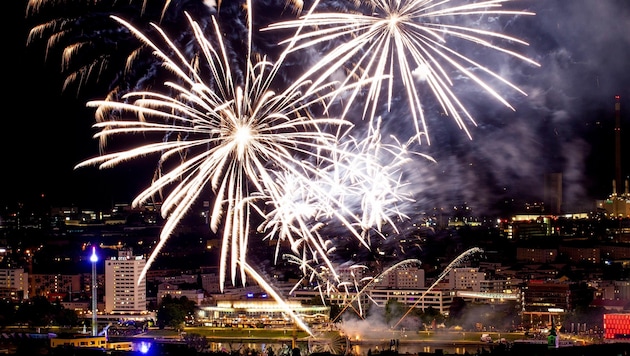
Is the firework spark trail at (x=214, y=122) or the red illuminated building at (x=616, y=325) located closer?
the firework spark trail at (x=214, y=122)

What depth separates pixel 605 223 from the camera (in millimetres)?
25531

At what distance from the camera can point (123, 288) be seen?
17000 mm

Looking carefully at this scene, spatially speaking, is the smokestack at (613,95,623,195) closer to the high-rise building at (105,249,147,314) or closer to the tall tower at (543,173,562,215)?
the tall tower at (543,173,562,215)

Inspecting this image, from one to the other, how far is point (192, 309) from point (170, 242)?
7835 millimetres

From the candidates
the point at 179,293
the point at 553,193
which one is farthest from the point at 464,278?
the point at 553,193

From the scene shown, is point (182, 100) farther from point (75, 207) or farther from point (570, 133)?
point (75, 207)

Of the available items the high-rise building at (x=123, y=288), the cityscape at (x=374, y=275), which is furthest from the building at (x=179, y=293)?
the high-rise building at (x=123, y=288)

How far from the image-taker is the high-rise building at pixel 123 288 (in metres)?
16.9

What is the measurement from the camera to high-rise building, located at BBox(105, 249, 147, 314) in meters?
16.9

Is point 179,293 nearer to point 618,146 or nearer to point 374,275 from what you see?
point 374,275

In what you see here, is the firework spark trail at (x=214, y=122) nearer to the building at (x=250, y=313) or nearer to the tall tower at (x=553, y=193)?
the building at (x=250, y=313)

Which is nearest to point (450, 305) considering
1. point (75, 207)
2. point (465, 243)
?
point (465, 243)

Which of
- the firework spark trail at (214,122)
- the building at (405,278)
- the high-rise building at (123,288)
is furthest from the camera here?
the building at (405,278)

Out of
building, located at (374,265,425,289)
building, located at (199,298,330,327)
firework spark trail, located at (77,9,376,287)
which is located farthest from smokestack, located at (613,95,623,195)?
firework spark trail, located at (77,9,376,287)
